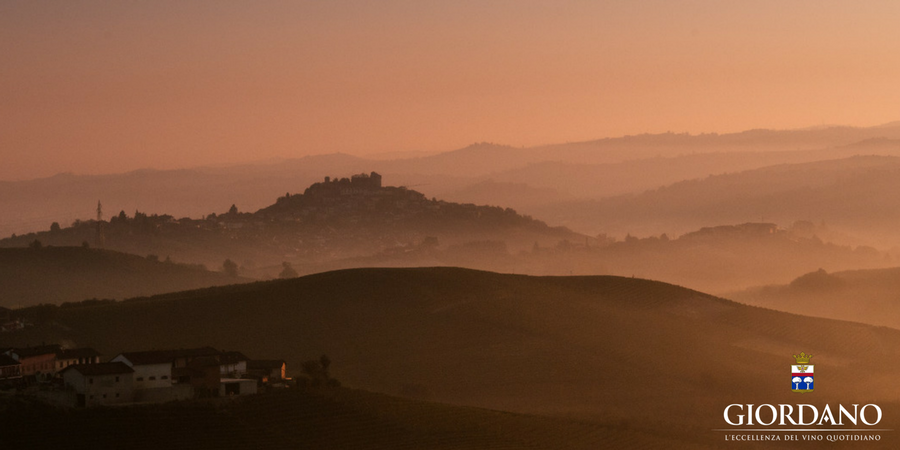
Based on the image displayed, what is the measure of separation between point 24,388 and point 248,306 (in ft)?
220

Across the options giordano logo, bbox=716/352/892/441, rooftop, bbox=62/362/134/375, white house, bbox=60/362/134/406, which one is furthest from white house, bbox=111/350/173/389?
giordano logo, bbox=716/352/892/441

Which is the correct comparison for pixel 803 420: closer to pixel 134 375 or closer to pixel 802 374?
pixel 802 374

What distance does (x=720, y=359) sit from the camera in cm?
12219

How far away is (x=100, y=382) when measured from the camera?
67.0m

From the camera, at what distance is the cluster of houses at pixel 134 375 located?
6675cm

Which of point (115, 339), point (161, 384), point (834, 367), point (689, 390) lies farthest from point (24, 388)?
point (834, 367)

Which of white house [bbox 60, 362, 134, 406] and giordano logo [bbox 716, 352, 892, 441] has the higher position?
white house [bbox 60, 362, 134, 406]

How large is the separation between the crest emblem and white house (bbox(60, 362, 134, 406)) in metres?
67.5

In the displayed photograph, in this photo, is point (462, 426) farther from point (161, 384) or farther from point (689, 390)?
point (689, 390)

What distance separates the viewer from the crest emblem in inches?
4313

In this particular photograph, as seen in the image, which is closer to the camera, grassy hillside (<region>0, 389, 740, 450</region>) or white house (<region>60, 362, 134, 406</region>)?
grassy hillside (<region>0, 389, 740, 450</region>)

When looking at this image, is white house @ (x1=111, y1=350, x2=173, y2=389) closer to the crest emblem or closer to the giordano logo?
the giordano logo

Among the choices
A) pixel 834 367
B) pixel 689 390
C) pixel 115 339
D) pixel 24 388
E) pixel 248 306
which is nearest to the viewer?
pixel 24 388

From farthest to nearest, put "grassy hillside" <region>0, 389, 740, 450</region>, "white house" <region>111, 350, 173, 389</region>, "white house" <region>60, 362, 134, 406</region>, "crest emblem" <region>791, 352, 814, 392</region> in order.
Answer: "crest emblem" <region>791, 352, 814, 392</region> < "white house" <region>111, 350, 173, 389</region> < "white house" <region>60, 362, 134, 406</region> < "grassy hillside" <region>0, 389, 740, 450</region>
